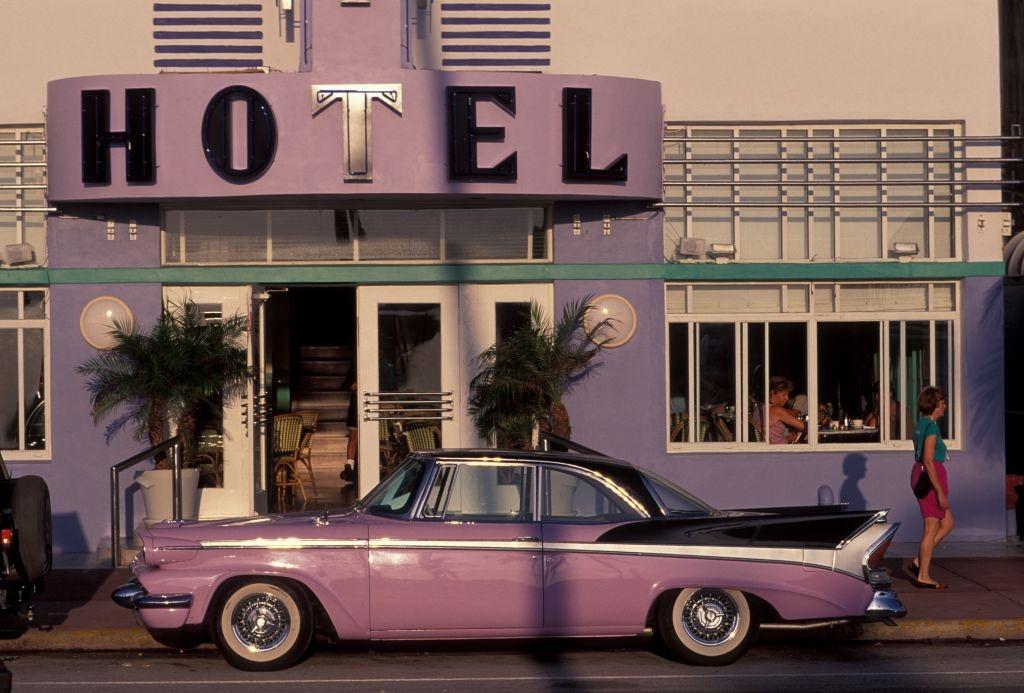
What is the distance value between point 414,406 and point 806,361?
4.15 m

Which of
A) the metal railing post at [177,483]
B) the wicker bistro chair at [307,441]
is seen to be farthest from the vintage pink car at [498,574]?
the wicker bistro chair at [307,441]

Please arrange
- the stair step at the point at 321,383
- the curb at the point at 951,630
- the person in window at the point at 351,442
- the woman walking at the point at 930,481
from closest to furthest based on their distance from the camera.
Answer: the curb at the point at 951,630 → the woman walking at the point at 930,481 → the person in window at the point at 351,442 → the stair step at the point at 321,383

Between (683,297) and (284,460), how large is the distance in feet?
18.4

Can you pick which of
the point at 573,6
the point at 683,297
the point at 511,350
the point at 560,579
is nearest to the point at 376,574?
the point at 560,579

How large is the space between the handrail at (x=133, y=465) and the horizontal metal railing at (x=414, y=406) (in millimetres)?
2088

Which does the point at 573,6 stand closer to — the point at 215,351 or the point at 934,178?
the point at 934,178

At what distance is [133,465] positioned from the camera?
45.0 feet

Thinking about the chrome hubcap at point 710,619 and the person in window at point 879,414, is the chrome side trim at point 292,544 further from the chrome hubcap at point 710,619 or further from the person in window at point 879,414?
the person in window at point 879,414

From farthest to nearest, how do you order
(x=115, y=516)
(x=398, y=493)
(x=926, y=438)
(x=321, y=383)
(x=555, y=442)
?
1. (x=321, y=383)
2. (x=555, y=442)
3. (x=115, y=516)
4. (x=926, y=438)
5. (x=398, y=493)

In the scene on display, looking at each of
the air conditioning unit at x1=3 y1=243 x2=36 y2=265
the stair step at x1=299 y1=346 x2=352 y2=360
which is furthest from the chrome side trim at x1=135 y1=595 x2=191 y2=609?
the stair step at x1=299 y1=346 x2=352 y2=360

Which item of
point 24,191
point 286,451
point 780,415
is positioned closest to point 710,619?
point 780,415

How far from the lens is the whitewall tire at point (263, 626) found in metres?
9.01

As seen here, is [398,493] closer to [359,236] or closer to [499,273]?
[499,273]

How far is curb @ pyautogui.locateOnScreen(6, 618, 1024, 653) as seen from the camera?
33.0ft
